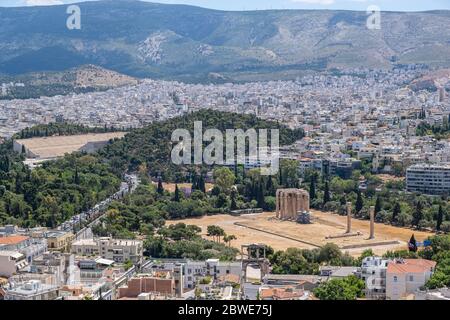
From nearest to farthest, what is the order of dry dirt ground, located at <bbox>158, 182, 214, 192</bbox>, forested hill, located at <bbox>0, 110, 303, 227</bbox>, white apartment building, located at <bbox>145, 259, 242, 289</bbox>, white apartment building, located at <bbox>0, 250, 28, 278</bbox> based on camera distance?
1. white apartment building, located at <bbox>145, 259, 242, 289</bbox>
2. white apartment building, located at <bbox>0, 250, 28, 278</bbox>
3. forested hill, located at <bbox>0, 110, 303, 227</bbox>
4. dry dirt ground, located at <bbox>158, 182, 214, 192</bbox>

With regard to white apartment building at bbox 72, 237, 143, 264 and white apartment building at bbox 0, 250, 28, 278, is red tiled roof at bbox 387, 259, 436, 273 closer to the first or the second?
white apartment building at bbox 72, 237, 143, 264

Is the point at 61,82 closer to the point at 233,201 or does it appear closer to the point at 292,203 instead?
the point at 233,201

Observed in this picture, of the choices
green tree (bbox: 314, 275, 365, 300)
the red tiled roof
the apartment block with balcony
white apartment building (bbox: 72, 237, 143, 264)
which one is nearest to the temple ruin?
white apartment building (bbox: 72, 237, 143, 264)

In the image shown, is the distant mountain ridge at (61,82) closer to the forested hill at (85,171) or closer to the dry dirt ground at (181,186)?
the forested hill at (85,171)

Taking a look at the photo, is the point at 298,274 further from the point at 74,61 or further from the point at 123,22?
the point at 123,22

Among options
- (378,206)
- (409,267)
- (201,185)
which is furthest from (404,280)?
(201,185)
